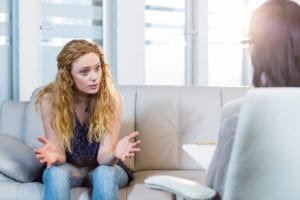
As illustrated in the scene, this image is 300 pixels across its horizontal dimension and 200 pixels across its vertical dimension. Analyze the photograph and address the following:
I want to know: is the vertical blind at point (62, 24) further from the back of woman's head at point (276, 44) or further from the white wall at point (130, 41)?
the back of woman's head at point (276, 44)

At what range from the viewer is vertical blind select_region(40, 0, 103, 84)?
12.4 ft

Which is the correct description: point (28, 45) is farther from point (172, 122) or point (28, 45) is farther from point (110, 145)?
point (110, 145)

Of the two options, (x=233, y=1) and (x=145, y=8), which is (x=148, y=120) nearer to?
(x=145, y=8)

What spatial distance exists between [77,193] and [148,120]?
0.73 m

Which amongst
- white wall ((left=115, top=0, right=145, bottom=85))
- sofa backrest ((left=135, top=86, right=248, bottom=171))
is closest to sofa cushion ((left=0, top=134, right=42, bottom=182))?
sofa backrest ((left=135, top=86, right=248, bottom=171))

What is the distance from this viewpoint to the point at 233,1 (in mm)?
4652

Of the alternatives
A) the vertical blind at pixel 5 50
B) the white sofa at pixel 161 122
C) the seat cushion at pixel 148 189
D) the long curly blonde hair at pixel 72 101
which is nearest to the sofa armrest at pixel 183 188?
the seat cushion at pixel 148 189

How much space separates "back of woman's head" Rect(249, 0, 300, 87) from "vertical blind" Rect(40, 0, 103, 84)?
8.79ft

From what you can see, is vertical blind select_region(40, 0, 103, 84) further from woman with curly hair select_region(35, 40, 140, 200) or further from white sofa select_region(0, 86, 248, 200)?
woman with curly hair select_region(35, 40, 140, 200)

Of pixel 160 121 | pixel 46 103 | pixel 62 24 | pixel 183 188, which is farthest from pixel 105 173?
pixel 62 24

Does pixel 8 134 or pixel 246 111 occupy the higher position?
pixel 246 111

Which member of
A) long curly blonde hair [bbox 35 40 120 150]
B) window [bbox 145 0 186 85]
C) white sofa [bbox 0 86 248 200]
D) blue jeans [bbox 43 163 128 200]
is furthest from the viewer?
window [bbox 145 0 186 85]

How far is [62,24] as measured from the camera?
384 cm

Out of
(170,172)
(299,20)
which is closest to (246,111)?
(299,20)
